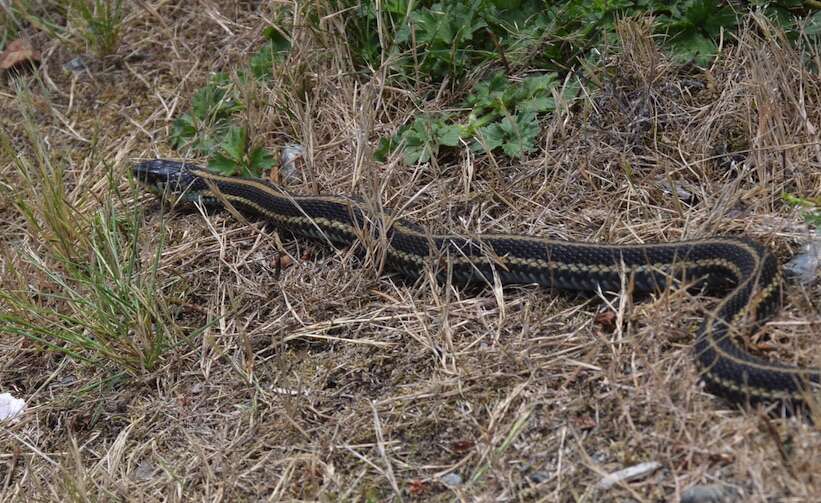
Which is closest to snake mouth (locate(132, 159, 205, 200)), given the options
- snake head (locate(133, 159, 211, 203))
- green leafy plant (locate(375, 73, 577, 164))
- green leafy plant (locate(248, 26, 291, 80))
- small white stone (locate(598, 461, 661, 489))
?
snake head (locate(133, 159, 211, 203))

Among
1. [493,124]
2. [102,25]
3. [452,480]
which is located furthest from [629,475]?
[102,25]

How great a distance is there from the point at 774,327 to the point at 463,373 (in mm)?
1474

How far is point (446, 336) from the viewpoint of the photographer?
472 cm

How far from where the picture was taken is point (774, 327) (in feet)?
14.0

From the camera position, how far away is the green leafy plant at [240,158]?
6387mm

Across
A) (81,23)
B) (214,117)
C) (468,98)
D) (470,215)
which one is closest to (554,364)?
(470,215)

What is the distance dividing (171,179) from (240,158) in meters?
0.50

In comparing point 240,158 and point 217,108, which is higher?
point 217,108

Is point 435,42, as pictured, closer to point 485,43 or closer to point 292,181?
point 485,43

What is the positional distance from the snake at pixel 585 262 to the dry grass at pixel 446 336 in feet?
0.34

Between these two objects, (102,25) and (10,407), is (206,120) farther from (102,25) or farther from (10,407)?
(10,407)

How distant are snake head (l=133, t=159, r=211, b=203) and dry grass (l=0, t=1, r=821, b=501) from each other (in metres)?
0.14

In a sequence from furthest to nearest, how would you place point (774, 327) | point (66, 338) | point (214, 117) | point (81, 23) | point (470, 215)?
point (81, 23), point (214, 117), point (470, 215), point (66, 338), point (774, 327)

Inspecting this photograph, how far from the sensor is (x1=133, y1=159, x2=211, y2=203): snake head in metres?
6.27
